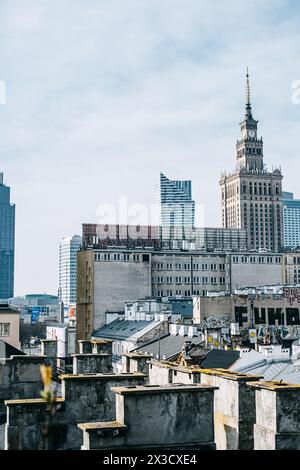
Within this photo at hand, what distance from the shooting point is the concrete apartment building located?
128m

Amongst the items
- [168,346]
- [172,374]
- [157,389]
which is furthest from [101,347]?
[168,346]

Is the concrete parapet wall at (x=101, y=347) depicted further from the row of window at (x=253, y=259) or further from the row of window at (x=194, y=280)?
the row of window at (x=253, y=259)

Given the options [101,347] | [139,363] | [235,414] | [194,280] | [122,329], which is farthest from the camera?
[194,280]

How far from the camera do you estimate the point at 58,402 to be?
1470 centimetres

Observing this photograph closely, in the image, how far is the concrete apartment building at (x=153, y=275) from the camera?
419 ft

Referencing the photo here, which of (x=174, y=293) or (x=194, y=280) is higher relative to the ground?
(x=194, y=280)

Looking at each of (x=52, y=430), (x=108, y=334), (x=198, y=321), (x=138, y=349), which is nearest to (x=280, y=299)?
(x=198, y=321)

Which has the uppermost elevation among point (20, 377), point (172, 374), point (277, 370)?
point (172, 374)

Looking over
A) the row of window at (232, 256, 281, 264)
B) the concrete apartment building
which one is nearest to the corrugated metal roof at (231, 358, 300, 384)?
the concrete apartment building

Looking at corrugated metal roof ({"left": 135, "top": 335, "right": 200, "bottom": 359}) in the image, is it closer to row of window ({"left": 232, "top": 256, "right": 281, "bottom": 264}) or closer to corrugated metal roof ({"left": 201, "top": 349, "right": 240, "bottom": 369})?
corrugated metal roof ({"left": 201, "top": 349, "right": 240, "bottom": 369})

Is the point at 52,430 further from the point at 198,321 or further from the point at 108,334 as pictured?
the point at 108,334

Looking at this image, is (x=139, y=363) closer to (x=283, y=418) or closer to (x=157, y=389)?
(x=157, y=389)

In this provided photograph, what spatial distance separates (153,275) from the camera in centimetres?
14188

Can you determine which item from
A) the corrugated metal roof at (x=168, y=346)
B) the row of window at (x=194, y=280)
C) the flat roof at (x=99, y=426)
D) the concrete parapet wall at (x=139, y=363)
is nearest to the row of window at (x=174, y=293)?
the row of window at (x=194, y=280)
